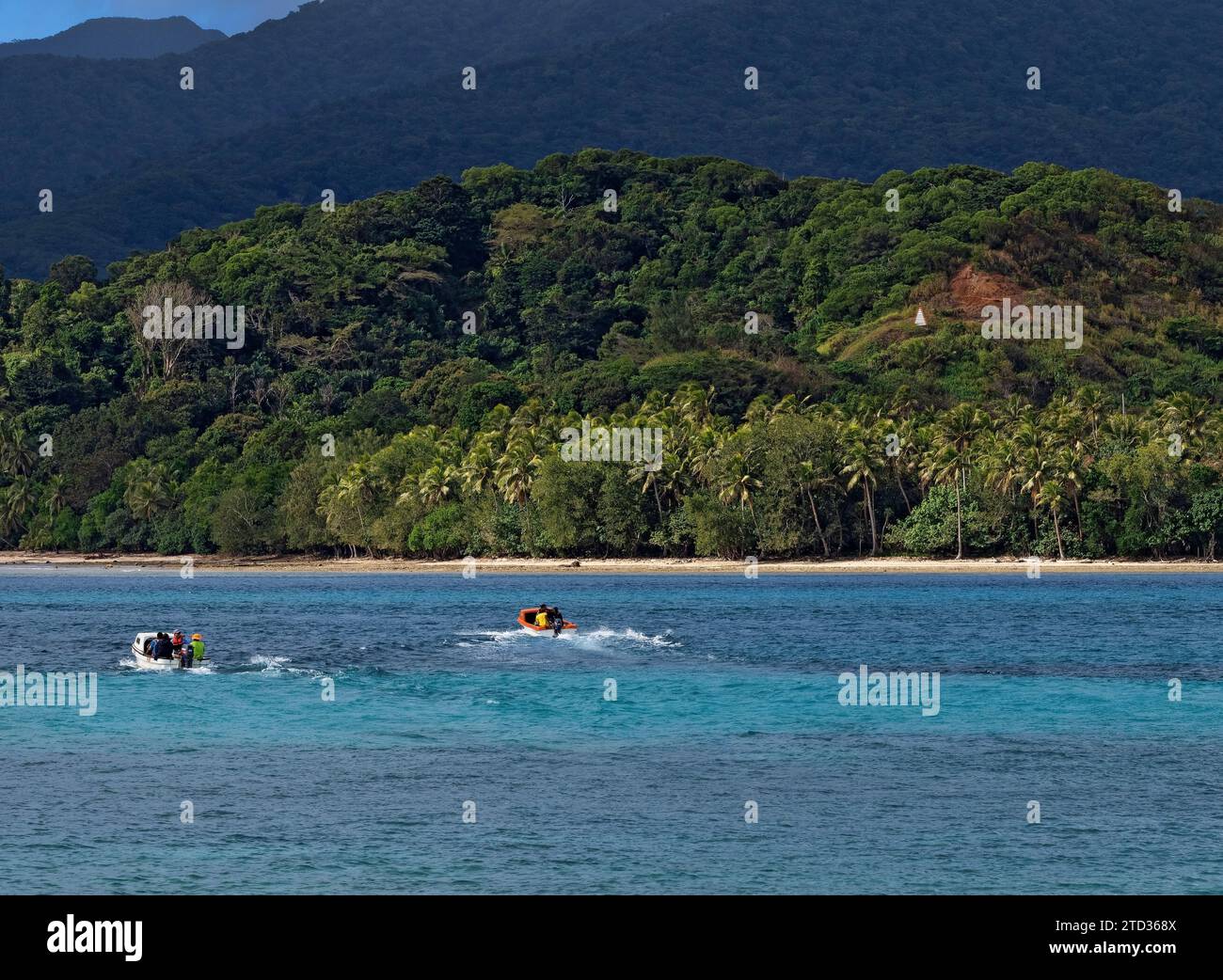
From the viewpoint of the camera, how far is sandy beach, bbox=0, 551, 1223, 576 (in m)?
117

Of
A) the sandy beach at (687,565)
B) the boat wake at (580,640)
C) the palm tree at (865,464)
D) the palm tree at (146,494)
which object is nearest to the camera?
the boat wake at (580,640)

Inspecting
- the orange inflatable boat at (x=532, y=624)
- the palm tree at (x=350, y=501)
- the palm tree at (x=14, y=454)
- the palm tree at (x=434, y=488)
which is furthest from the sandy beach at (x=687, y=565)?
the orange inflatable boat at (x=532, y=624)

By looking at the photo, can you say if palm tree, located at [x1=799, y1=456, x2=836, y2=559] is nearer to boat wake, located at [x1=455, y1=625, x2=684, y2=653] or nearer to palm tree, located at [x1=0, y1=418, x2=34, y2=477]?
boat wake, located at [x1=455, y1=625, x2=684, y2=653]

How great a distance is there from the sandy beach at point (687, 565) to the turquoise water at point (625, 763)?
39.9m

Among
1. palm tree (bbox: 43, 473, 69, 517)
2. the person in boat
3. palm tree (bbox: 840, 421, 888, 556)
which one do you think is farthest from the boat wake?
palm tree (bbox: 43, 473, 69, 517)

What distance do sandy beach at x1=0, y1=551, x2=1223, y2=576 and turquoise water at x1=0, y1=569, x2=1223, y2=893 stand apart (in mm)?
39938

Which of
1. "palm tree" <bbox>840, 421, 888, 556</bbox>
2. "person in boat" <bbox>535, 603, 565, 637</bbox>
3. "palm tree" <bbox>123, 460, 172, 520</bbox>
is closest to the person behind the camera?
"person in boat" <bbox>535, 603, 565, 637</bbox>

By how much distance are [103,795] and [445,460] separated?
112249 mm

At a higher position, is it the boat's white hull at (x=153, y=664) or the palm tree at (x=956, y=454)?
the palm tree at (x=956, y=454)

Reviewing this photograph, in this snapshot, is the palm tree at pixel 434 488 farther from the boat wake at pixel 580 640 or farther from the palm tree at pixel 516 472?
the boat wake at pixel 580 640

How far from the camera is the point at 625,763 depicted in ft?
123

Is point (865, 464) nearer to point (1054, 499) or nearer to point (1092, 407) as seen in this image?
point (1054, 499)

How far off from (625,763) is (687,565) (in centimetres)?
8927

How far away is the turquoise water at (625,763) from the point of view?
26.9m
